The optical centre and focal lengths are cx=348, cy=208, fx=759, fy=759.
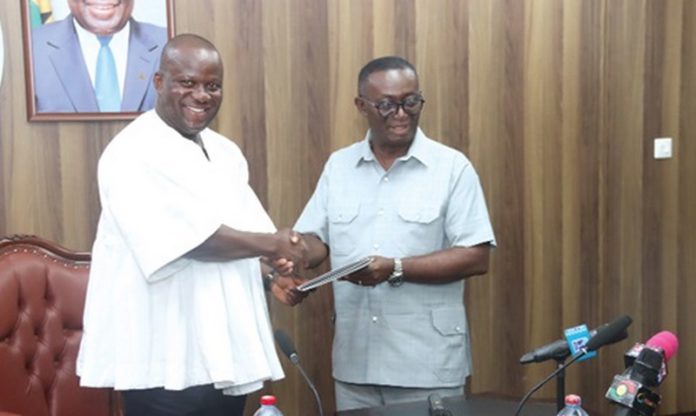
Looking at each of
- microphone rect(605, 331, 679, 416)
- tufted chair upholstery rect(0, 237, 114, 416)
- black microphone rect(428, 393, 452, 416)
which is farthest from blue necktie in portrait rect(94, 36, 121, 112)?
microphone rect(605, 331, 679, 416)

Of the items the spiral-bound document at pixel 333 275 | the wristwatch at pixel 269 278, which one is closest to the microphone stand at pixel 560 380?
the spiral-bound document at pixel 333 275

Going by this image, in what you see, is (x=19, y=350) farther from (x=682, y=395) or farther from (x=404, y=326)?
(x=682, y=395)

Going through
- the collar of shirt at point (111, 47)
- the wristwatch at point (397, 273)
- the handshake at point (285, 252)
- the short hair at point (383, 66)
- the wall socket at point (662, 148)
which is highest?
the collar of shirt at point (111, 47)

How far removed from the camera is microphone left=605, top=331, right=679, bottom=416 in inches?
46.9

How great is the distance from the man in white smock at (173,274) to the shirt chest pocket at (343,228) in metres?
0.55

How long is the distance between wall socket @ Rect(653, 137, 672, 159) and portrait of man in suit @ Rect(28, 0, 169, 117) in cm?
214

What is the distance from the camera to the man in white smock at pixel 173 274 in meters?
1.67

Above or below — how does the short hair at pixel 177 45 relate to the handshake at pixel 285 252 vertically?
above

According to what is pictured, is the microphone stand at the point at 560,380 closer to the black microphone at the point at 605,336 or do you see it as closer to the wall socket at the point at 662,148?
the black microphone at the point at 605,336

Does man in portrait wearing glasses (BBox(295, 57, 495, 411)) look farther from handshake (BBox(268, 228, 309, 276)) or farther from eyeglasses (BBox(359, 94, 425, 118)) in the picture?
handshake (BBox(268, 228, 309, 276))

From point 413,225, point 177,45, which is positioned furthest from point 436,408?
point 177,45

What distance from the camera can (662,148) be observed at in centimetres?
336

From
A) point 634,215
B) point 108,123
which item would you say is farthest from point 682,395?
point 108,123

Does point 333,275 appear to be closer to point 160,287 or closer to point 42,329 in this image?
point 160,287
